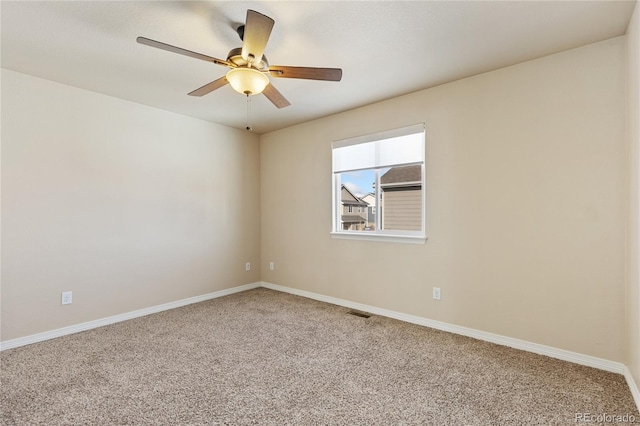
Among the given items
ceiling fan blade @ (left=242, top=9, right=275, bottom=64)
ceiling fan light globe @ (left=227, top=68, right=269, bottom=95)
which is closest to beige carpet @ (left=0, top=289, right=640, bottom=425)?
ceiling fan light globe @ (left=227, top=68, right=269, bottom=95)

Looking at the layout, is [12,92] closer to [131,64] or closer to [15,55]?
[15,55]

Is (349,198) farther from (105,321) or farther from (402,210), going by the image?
(105,321)

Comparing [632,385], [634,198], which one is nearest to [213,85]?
[634,198]

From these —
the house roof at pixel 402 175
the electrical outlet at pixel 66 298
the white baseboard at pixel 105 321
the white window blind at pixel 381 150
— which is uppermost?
the white window blind at pixel 381 150

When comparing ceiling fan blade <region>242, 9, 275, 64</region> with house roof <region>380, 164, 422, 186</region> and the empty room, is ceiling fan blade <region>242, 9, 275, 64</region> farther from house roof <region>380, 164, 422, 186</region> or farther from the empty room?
house roof <region>380, 164, 422, 186</region>

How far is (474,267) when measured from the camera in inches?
113

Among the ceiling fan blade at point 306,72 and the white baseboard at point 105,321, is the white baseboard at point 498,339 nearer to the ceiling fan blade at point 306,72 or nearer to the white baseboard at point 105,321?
the white baseboard at point 105,321

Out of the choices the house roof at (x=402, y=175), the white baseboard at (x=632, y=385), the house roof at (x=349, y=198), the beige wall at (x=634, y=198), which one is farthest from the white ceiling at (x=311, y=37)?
the white baseboard at (x=632, y=385)

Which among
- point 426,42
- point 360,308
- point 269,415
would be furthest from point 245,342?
point 426,42

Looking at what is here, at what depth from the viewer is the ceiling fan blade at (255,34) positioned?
5.26 feet

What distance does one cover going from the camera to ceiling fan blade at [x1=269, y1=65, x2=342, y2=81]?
1978 millimetres

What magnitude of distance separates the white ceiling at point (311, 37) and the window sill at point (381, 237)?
5.00 feet

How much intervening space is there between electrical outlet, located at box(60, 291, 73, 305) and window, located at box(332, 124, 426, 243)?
2843 mm

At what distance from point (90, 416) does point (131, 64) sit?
257 cm
